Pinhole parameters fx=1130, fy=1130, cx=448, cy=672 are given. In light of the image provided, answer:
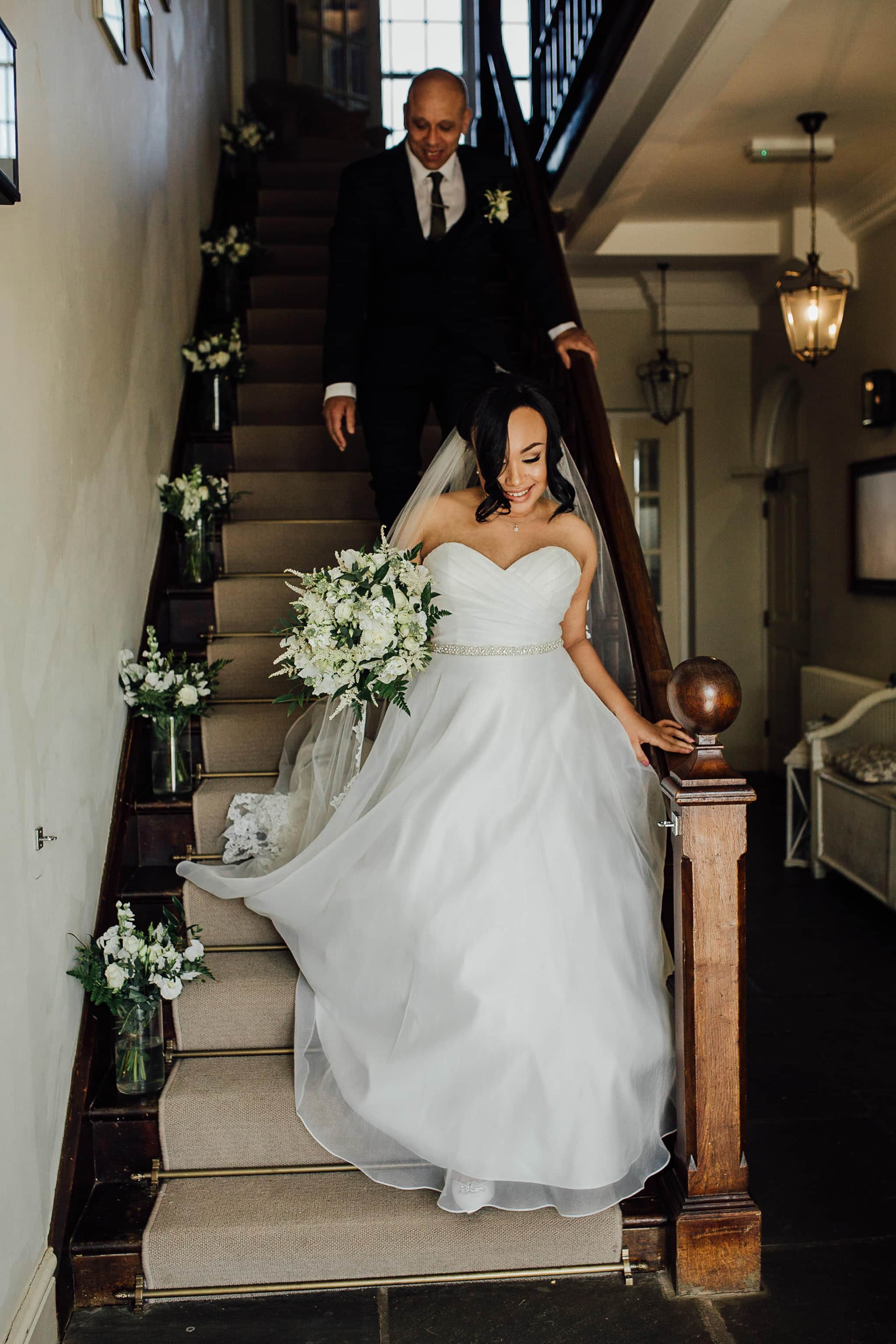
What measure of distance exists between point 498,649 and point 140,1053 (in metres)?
1.26

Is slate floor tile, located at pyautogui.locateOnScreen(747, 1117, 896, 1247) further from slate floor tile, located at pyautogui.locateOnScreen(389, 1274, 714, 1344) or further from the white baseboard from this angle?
the white baseboard

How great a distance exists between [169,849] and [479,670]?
1168 mm

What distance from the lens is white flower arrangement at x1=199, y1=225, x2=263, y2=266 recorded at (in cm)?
492

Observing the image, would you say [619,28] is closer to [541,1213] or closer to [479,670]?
[479,670]

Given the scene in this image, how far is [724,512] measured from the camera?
823 centimetres

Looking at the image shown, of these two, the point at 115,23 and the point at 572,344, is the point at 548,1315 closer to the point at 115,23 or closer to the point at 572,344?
the point at 572,344

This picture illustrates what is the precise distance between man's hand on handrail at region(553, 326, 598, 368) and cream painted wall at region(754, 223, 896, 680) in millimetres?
3051

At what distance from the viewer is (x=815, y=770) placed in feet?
18.6

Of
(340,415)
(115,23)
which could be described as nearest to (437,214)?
(340,415)

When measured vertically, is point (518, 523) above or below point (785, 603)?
above

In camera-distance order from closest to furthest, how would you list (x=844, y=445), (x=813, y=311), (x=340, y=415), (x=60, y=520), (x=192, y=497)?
(x=60, y=520) → (x=340, y=415) → (x=192, y=497) → (x=813, y=311) → (x=844, y=445)

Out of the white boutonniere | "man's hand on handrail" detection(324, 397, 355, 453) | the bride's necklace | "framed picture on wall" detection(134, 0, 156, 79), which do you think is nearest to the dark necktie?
the white boutonniere

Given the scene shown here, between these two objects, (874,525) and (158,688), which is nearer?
(158,688)

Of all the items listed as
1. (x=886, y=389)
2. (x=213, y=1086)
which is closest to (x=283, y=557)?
(x=213, y=1086)
